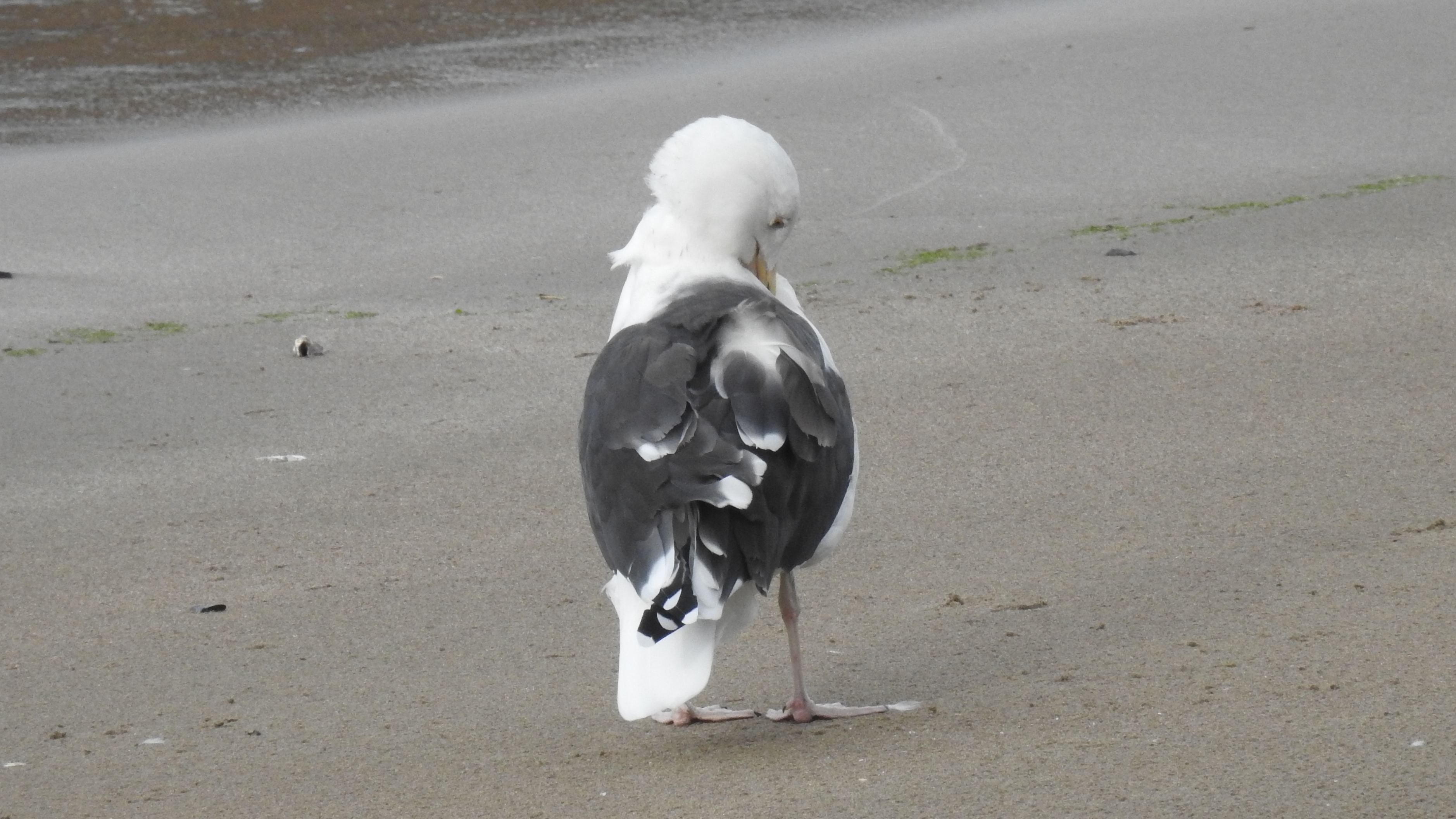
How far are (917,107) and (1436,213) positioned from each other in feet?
9.89

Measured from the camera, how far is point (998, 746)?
3.61 meters

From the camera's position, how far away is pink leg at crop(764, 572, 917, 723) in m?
3.96

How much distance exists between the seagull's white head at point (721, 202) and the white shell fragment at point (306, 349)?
8.59 feet

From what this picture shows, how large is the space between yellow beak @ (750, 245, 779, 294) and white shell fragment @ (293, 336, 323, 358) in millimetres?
2844

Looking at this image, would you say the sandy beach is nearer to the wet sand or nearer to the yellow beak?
the wet sand

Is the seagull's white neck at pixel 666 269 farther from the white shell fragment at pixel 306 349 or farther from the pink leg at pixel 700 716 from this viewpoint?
the white shell fragment at pixel 306 349

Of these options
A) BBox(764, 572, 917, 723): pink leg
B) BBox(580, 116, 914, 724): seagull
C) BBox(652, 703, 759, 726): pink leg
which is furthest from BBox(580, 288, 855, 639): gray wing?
BBox(652, 703, 759, 726): pink leg

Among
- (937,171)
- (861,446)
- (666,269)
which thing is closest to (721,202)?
(666,269)

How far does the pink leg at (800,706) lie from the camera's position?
396 cm

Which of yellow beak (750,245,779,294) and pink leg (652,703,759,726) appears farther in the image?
yellow beak (750,245,779,294)

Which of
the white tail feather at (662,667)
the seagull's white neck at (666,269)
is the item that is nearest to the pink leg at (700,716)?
the white tail feather at (662,667)

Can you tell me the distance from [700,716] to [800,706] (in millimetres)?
232

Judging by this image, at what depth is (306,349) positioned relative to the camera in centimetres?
693

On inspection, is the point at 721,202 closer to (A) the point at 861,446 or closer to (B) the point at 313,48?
(A) the point at 861,446
